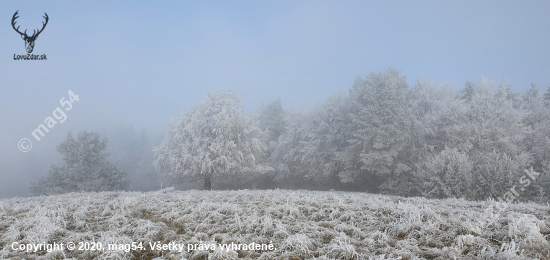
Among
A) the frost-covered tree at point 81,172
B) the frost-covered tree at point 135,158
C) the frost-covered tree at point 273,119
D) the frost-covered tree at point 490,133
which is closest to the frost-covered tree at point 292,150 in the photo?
the frost-covered tree at point 273,119

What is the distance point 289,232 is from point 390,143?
2055 cm

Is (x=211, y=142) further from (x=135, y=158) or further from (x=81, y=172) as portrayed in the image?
(x=135, y=158)


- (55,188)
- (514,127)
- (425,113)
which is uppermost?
(425,113)

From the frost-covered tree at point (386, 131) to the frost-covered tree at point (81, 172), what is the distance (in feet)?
98.1

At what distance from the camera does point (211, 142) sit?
2081 centimetres

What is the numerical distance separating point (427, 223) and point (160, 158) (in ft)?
69.9

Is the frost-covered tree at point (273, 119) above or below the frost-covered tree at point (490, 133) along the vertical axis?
above

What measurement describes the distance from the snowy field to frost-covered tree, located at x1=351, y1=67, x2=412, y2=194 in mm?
15458

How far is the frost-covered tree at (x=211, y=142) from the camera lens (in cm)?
2042

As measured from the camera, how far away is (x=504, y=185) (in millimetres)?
15430

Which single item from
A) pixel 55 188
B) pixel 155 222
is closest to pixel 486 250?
pixel 155 222

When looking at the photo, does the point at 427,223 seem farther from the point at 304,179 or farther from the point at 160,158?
the point at 304,179

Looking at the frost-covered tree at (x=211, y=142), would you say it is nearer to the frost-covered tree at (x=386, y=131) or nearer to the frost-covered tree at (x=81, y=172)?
the frost-covered tree at (x=386, y=131)

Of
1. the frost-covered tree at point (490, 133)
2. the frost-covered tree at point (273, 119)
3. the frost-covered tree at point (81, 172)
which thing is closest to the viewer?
the frost-covered tree at point (490, 133)
